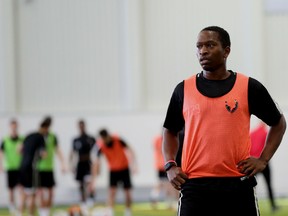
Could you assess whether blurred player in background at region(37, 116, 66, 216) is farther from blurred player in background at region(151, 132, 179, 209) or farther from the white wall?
the white wall

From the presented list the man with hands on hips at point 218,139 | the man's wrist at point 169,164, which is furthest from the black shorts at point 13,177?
the man with hands on hips at point 218,139

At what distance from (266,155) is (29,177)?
11143 millimetres

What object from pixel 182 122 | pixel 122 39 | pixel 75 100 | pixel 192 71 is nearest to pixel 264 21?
pixel 192 71

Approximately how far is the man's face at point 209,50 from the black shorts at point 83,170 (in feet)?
48.9

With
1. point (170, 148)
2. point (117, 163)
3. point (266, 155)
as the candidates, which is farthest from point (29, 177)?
point (266, 155)

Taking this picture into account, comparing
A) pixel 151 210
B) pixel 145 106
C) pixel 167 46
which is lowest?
pixel 151 210

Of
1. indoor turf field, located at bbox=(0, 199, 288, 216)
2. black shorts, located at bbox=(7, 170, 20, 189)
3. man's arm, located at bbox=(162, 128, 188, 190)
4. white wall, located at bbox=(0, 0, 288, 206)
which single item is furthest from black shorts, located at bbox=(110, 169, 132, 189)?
man's arm, located at bbox=(162, 128, 188, 190)

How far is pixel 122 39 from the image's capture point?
24188mm

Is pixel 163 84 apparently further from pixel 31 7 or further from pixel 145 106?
pixel 31 7

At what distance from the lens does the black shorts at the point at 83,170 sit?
19.7 meters

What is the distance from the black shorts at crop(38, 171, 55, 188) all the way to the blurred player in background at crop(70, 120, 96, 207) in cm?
328

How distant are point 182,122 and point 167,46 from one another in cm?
1913

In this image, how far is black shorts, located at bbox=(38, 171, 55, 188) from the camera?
52.5ft

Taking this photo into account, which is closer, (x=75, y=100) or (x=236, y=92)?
(x=236, y=92)
